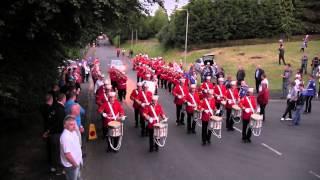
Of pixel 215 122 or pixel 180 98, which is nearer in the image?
pixel 215 122

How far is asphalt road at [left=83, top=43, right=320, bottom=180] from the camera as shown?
12.4m

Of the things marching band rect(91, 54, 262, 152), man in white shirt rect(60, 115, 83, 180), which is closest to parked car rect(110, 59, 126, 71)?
marching band rect(91, 54, 262, 152)

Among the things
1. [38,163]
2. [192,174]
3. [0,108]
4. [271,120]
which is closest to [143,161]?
[192,174]

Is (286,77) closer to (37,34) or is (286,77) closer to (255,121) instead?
(255,121)

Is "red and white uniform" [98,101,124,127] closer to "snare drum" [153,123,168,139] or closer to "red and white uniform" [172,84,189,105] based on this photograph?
"snare drum" [153,123,168,139]

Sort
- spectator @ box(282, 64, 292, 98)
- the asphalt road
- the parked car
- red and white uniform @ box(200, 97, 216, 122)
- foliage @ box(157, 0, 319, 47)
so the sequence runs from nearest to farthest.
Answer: the asphalt road < red and white uniform @ box(200, 97, 216, 122) < spectator @ box(282, 64, 292, 98) < the parked car < foliage @ box(157, 0, 319, 47)

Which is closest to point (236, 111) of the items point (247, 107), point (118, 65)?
point (247, 107)

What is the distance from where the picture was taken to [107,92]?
51.7 feet

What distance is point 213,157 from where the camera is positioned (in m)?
14.1

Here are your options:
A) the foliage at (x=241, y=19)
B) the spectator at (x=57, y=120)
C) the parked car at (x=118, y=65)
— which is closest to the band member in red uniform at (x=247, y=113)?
the spectator at (x=57, y=120)

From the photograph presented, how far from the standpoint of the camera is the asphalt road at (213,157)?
40.7ft

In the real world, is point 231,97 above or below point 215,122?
above

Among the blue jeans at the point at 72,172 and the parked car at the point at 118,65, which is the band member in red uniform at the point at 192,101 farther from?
the parked car at the point at 118,65

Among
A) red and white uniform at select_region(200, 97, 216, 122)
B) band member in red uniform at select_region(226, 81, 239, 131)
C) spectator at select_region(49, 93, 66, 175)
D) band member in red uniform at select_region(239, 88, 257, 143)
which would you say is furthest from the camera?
band member in red uniform at select_region(226, 81, 239, 131)
